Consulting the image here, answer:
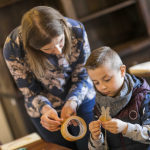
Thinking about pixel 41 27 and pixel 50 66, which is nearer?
pixel 41 27

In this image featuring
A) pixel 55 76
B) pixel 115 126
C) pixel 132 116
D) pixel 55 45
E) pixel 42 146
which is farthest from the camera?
pixel 55 76

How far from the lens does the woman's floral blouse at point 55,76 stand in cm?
135

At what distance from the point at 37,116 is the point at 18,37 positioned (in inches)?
20.6

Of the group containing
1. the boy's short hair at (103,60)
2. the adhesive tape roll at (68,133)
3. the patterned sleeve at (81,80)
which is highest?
the boy's short hair at (103,60)

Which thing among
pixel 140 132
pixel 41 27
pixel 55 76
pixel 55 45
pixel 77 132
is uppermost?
pixel 41 27

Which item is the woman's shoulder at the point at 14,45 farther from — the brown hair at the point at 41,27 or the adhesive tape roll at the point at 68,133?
the adhesive tape roll at the point at 68,133

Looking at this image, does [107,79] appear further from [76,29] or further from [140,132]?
[76,29]

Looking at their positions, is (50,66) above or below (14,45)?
below

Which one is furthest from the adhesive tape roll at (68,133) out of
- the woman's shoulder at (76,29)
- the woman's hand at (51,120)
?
the woman's shoulder at (76,29)

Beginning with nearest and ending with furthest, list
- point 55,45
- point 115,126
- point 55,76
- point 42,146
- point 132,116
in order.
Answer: point 115,126
point 132,116
point 55,45
point 42,146
point 55,76

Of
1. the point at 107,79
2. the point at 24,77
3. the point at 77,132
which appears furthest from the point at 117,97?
the point at 24,77

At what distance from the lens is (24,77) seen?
140 centimetres

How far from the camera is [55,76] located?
145 centimetres

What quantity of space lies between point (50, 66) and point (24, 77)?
0.58 ft
